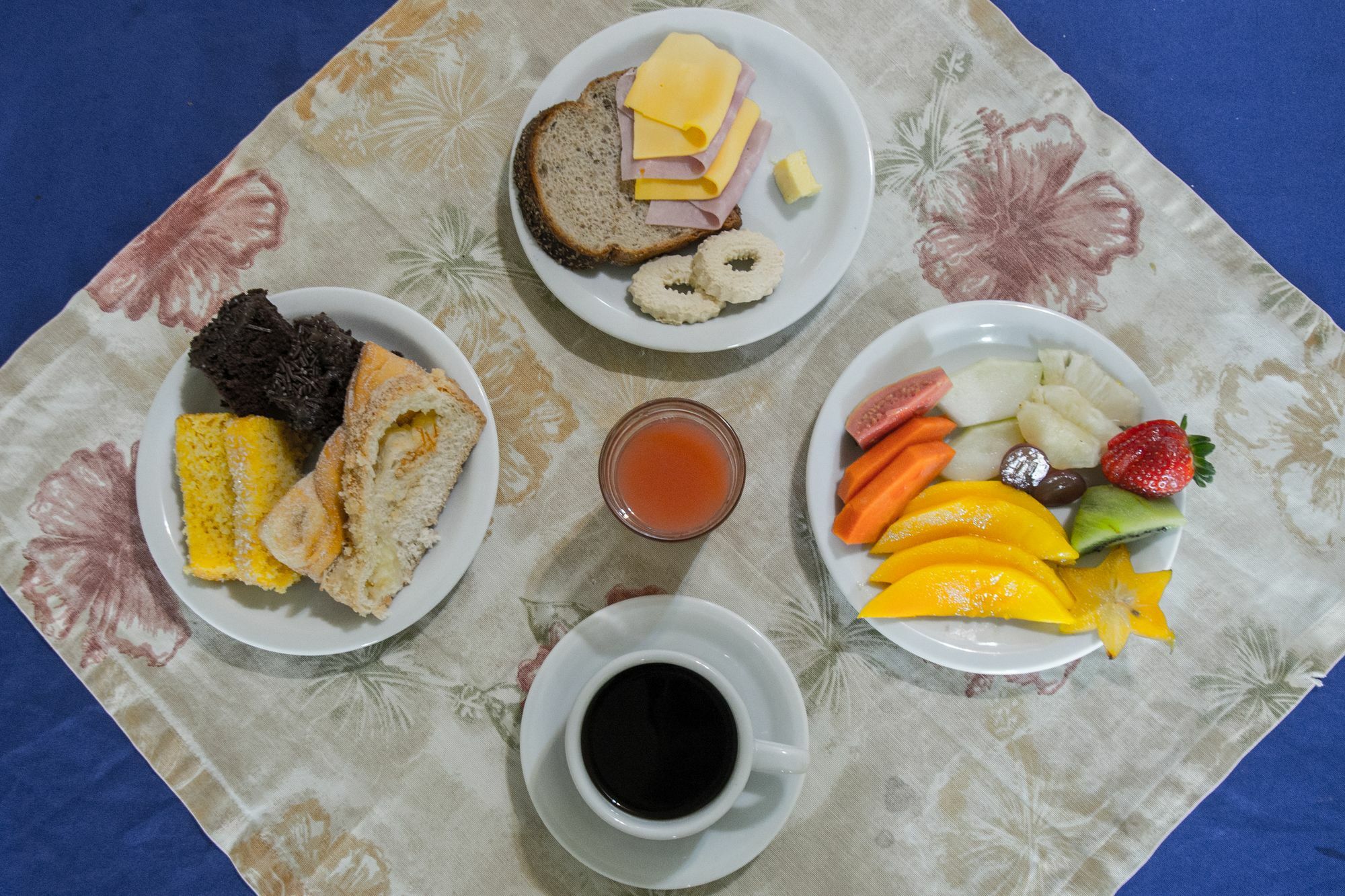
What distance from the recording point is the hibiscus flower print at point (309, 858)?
1.51 m

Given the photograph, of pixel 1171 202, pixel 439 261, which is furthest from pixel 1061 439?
pixel 439 261

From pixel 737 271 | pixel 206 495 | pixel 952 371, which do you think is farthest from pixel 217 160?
pixel 952 371

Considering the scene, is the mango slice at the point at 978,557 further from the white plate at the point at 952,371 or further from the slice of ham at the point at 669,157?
the slice of ham at the point at 669,157

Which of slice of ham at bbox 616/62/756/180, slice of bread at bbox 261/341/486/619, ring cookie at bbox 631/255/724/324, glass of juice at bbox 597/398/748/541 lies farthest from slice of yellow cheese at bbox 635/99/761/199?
slice of bread at bbox 261/341/486/619

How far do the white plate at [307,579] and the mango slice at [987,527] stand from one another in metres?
0.74

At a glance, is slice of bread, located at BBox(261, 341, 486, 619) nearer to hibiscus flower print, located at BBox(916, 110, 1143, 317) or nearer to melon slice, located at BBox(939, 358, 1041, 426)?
melon slice, located at BBox(939, 358, 1041, 426)

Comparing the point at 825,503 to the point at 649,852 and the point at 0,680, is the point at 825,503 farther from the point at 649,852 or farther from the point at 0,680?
the point at 0,680

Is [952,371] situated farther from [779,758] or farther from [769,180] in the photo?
[779,758]

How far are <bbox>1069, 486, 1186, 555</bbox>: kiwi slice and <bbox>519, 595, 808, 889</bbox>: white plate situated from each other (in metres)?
0.58

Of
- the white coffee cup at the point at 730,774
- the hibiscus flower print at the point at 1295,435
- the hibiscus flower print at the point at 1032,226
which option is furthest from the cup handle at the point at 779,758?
the hibiscus flower print at the point at 1295,435

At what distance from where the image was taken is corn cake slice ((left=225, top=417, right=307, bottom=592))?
1.35 m

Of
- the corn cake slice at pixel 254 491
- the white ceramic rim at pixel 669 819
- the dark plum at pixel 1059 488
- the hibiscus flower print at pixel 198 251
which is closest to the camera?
the white ceramic rim at pixel 669 819

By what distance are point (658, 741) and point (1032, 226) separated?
48.2 inches

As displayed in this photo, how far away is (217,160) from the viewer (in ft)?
5.44
